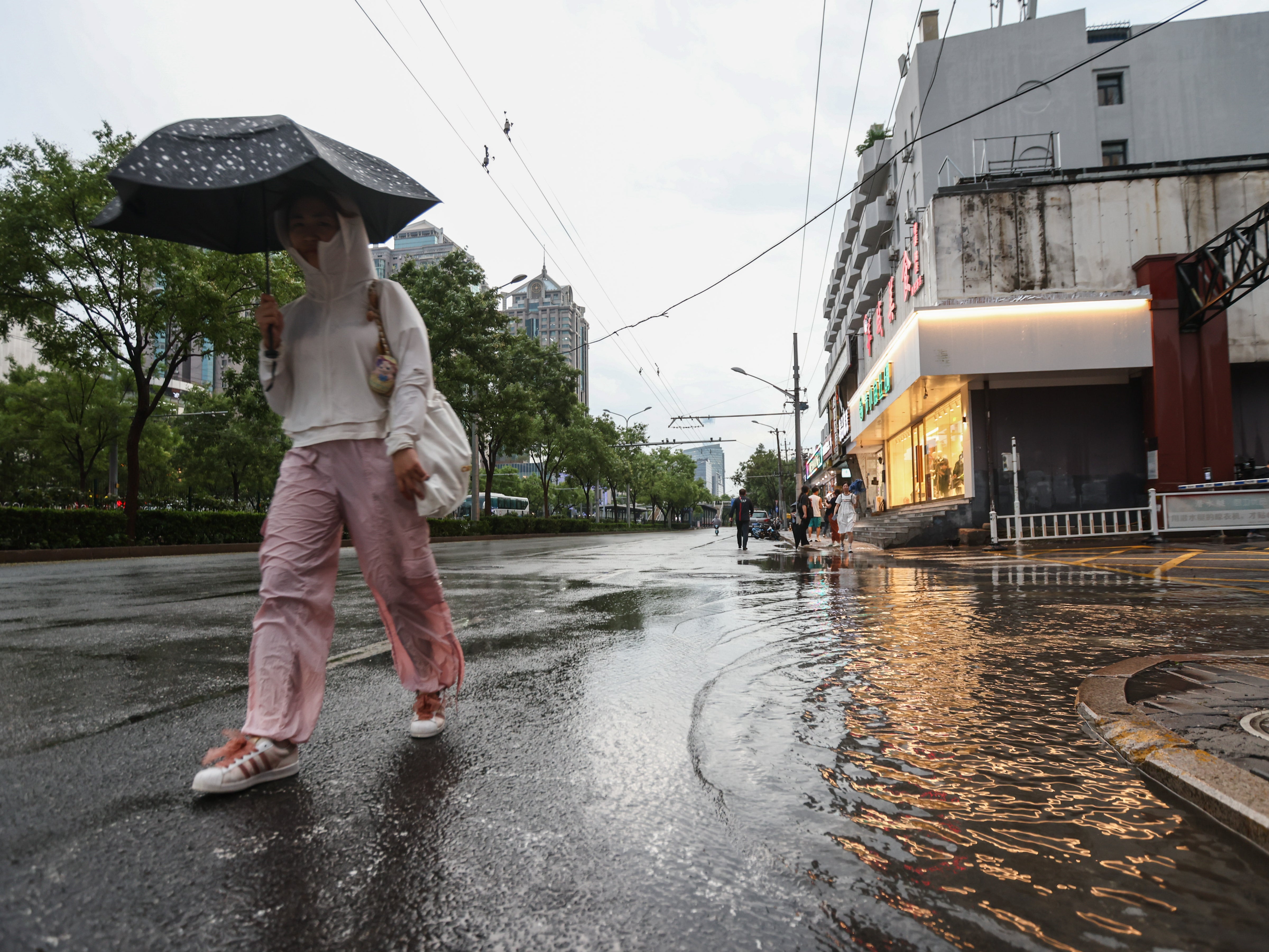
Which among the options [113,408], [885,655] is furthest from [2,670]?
[113,408]

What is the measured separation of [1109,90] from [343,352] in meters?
36.9

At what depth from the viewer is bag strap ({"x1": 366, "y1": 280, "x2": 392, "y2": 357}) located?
278cm

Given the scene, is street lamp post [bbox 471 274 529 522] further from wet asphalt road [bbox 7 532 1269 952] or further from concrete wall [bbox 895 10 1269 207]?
wet asphalt road [bbox 7 532 1269 952]

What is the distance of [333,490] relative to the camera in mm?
2707

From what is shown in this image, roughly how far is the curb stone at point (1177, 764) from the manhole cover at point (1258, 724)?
26 centimetres

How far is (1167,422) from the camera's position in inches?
729

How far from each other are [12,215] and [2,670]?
60.6ft

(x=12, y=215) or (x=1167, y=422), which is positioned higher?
(x=12, y=215)

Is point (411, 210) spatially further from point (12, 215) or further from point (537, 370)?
point (537, 370)

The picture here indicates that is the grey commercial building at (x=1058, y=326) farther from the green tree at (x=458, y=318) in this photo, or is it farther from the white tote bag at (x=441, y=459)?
the white tote bag at (x=441, y=459)

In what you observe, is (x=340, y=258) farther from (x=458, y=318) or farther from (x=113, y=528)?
(x=458, y=318)

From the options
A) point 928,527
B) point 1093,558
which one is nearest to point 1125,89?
point 928,527

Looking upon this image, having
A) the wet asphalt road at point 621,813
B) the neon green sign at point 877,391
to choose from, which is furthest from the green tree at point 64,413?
the wet asphalt road at point 621,813

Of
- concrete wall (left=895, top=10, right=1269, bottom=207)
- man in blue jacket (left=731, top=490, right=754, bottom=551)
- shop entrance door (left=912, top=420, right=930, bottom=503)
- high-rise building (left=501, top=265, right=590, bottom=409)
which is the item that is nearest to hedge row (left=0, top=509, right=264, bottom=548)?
man in blue jacket (left=731, top=490, right=754, bottom=551)
